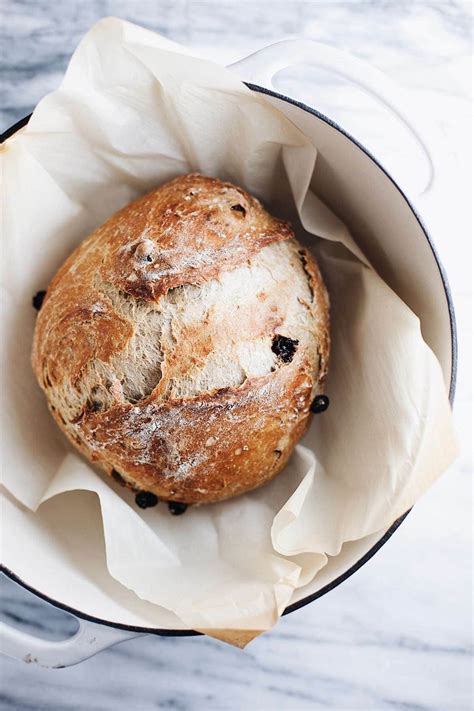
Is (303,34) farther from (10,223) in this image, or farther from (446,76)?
(10,223)

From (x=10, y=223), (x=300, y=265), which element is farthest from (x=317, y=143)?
(x=10, y=223)

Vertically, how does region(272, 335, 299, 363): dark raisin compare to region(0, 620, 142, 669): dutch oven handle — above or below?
above

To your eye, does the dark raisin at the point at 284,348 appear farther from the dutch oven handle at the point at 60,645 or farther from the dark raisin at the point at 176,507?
the dutch oven handle at the point at 60,645

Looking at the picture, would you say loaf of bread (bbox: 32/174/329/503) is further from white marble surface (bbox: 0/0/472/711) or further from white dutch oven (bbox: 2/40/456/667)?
white marble surface (bbox: 0/0/472/711)

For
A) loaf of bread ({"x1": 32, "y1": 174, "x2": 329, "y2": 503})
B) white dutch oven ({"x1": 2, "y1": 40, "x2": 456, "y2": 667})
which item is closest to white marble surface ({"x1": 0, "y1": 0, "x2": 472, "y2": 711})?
white dutch oven ({"x1": 2, "y1": 40, "x2": 456, "y2": 667})

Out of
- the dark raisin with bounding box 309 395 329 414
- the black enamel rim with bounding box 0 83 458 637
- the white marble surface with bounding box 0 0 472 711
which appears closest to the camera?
the black enamel rim with bounding box 0 83 458 637

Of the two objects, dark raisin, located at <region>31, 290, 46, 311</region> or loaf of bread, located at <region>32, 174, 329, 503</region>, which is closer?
loaf of bread, located at <region>32, 174, 329, 503</region>
